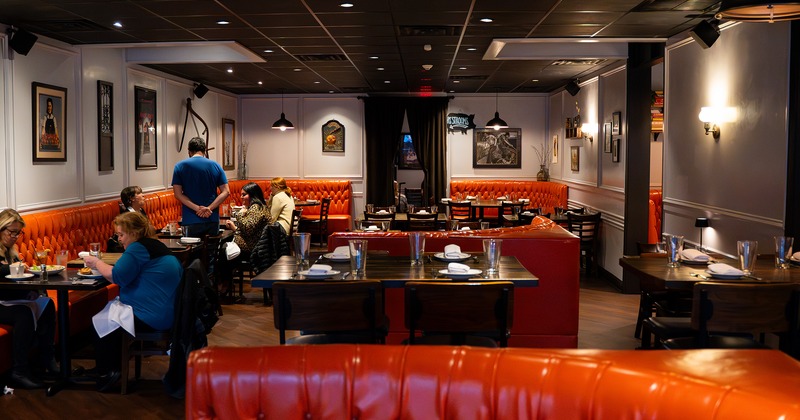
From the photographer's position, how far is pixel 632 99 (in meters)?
8.70

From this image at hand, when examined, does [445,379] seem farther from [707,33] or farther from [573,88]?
[573,88]

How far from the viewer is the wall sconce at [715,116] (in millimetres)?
6441

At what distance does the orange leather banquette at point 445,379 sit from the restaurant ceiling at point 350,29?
4.29 metres

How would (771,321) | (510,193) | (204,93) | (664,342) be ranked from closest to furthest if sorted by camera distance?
(771,321)
(664,342)
(204,93)
(510,193)

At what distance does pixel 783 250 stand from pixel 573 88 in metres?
7.51

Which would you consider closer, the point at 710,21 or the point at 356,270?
the point at 356,270

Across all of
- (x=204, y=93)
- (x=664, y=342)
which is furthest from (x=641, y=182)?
(x=204, y=93)

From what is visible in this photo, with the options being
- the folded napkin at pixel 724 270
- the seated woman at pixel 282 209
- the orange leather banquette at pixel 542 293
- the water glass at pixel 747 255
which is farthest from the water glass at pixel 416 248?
the seated woman at pixel 282 209

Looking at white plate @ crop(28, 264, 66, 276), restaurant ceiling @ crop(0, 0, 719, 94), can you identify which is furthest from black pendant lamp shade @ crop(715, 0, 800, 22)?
white plate @ crop(28, 264, 66, 276)

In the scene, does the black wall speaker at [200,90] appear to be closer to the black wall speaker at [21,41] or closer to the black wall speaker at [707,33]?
the black wall speaker at [21,41]

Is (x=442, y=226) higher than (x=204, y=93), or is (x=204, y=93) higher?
(x=204, y=93)

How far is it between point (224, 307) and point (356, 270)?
12.8 feet

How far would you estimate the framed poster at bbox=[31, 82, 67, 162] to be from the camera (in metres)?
7.30

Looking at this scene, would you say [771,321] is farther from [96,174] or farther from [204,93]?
[204,93]
